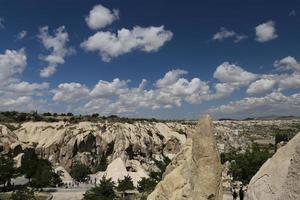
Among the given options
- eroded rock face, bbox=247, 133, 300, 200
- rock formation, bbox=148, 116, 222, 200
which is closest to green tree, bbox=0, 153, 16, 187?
Answer: rock formation, bbox=148, 116, 222, 200

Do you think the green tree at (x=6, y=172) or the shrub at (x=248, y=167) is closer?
the green tree at (x=6, y=172)

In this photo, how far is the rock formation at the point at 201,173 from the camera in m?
13.7

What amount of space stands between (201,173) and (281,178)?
23.0 feet

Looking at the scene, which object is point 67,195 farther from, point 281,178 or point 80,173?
point 281,178

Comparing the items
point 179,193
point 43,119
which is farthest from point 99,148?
point 179,193

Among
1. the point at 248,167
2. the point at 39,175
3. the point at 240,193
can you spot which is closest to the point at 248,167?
the point at 248,167

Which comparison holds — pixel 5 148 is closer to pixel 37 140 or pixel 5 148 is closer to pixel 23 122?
pixel 37 140

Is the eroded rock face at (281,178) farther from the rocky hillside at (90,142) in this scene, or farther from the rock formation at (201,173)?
the rocky hillside at (90,142)

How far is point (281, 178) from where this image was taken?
698cm

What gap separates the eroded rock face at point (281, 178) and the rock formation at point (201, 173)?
572 cm

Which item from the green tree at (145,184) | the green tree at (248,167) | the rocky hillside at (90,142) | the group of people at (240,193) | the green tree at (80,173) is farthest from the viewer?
the rocky hillside at (90,142)

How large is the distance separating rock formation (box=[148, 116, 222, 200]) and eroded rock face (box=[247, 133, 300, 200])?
18.8ft

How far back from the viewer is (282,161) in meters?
7.31

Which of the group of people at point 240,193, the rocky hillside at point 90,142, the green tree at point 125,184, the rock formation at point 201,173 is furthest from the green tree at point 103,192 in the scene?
the rocky hillside at point 90,142
